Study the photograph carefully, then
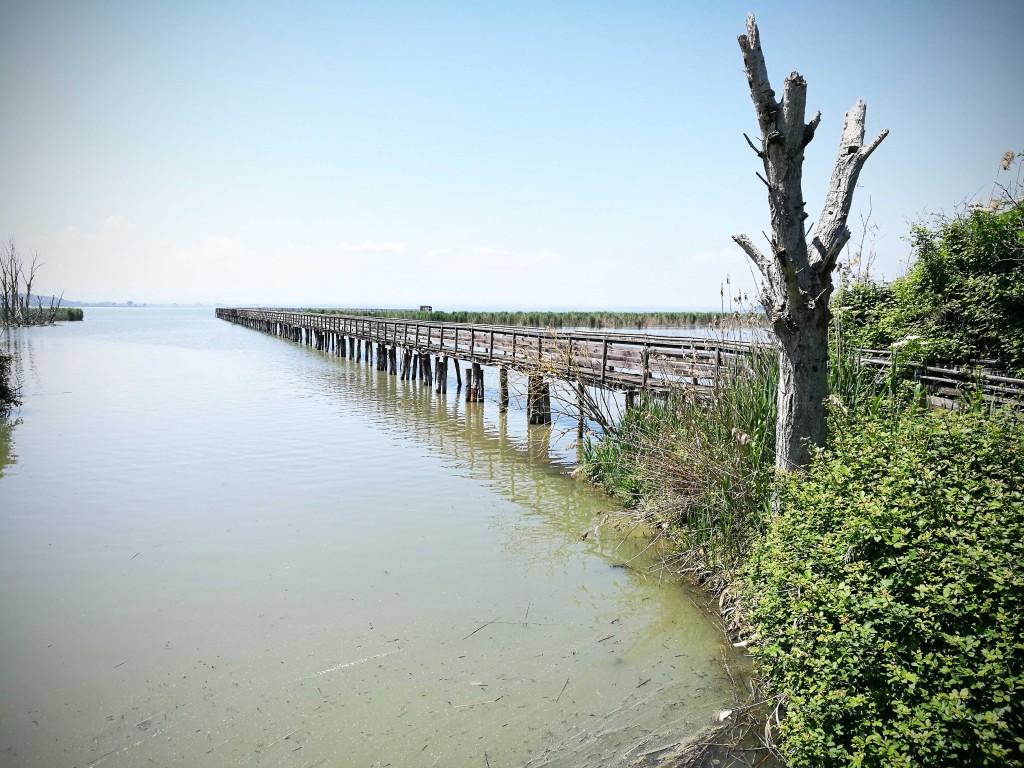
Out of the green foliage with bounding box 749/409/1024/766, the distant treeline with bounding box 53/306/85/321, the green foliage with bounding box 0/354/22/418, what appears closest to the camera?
the green foliage with bounding box 749/409/1024/766

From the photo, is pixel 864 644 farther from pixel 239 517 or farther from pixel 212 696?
pixel 239 517

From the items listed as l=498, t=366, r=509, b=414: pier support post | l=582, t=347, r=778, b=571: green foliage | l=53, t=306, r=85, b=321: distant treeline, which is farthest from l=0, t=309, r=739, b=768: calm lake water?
l=53, t=306, r=85, b=321: distant treeline

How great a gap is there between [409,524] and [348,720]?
483 centimetres

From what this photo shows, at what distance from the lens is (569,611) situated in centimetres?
704

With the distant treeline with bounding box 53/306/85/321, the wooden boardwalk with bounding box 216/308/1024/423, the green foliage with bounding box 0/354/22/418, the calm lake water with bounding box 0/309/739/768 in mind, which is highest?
the distant treeline with bounding box 53/306/85/321

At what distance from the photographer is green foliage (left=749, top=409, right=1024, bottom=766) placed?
3.07 m

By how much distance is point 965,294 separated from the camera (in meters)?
9.13

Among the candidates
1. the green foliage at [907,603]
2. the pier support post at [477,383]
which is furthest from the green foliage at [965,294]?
the pier support post at [477,383]

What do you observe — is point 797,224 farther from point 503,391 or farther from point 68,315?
point 68,315

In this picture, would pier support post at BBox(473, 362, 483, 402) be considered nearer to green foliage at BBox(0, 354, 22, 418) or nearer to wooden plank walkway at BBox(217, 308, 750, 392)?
wooden plank walkway at BBox(217, 308, 750, 392)

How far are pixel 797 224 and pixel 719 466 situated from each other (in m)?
2.76

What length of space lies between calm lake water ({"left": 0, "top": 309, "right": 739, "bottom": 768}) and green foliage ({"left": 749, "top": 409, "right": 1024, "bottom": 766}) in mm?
1533

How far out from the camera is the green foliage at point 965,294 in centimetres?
866

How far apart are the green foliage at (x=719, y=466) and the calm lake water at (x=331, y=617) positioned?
717 mm
